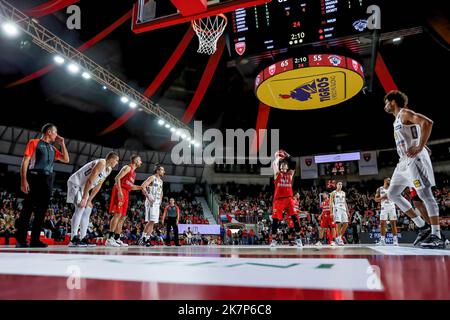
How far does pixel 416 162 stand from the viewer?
351cm

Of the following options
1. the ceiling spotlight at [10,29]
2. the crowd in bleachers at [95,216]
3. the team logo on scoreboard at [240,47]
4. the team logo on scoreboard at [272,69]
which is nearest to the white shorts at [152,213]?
the crowd in bleachers at [95,216]

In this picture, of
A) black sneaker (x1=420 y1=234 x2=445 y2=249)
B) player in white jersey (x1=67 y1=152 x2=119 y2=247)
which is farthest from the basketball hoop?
black sneaker (x1=420 y1=234 x2=445 y2=249)

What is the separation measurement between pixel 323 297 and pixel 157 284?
1.60 ft

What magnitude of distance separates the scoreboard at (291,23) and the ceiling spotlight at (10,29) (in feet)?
17.5

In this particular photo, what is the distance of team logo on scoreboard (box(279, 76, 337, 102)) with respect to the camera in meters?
8.98

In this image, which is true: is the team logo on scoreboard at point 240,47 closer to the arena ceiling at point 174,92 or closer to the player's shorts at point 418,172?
the arena ceiling at point 174,92

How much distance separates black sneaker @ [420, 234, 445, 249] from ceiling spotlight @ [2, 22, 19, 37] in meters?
9.56

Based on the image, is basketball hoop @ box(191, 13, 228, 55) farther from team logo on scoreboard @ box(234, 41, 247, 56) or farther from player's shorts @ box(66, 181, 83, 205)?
player's shorts @ box(66, 181, 83, 205)

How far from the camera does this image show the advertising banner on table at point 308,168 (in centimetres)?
2280

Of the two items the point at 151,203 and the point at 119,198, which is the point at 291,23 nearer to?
the point at 151,203

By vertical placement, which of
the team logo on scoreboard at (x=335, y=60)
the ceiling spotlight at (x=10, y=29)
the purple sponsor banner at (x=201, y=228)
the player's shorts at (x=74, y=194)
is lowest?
the purple sponsor banner at (x=201, y=228)

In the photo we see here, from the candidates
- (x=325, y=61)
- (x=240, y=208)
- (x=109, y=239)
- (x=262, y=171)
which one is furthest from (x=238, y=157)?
(x=109, y=239)

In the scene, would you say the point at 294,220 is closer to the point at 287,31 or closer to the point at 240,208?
the point at 287,31
